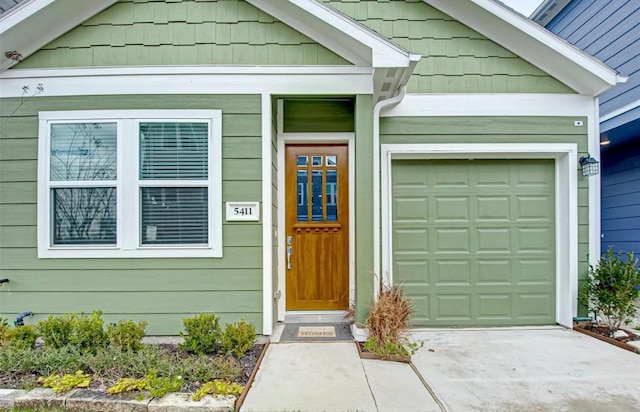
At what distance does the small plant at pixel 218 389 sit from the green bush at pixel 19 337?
1657mm

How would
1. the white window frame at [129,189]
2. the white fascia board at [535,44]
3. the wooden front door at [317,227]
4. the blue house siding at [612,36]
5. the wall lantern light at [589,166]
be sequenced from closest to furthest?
the white window frame at [129,189], the white fascia board at [535,44], the wall lantern light at [589,166], the wooden front door at [317,227], the blue house siding at [612,36]

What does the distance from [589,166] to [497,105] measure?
1.24 meters

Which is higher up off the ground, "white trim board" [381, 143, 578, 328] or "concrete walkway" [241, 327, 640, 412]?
"white trim board" [381, 143, 578, 328]

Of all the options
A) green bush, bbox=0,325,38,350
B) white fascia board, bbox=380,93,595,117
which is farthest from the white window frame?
white fascia board, bbox=380,93,595,117

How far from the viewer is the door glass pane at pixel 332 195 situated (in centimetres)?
421

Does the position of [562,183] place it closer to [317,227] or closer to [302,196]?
[317,227]

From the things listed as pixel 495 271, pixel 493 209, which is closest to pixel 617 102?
pixel 493 209

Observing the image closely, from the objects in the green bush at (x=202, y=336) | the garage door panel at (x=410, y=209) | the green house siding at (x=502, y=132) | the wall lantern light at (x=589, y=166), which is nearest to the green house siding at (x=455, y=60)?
the green house siding at (x=502, y=132)

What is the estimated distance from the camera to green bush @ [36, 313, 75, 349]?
280 cm

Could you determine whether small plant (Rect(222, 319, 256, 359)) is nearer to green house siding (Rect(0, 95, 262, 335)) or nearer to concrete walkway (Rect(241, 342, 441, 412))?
concrete walkway (Rect(241, 342, 441, 412))

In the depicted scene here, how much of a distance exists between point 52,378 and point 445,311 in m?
3.81

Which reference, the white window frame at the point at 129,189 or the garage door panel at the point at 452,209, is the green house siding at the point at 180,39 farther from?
the garage door panel at the point at 452,209

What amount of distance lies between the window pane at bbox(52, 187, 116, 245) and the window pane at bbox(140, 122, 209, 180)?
482mm

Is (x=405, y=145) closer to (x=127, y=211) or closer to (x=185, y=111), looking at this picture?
(x=185, y=111)
